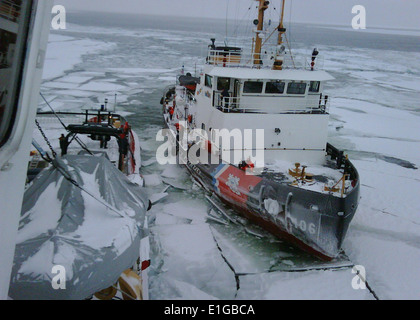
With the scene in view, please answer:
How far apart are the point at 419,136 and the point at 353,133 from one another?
2.83 meters

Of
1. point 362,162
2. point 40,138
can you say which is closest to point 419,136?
point 362,162

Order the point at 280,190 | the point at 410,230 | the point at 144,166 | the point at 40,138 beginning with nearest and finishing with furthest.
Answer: the point at 280,190, the point at 410,230, the point at 144,166, the point at 40,138

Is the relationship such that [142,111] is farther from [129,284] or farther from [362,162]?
[129,284]

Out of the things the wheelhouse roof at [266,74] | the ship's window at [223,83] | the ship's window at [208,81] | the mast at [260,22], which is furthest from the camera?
the ship's window at [208,81]

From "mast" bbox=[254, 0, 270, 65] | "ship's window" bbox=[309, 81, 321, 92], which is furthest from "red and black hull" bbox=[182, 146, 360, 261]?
"mast" bbox=[254, 0, 270, 65]

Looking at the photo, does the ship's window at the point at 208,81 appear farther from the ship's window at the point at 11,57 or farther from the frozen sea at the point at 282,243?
the ship's window at the point at 11,57

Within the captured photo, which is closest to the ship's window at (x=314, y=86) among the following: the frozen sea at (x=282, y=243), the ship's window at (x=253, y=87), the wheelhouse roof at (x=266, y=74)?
the wheelhouse roof at (x=266, y=74)

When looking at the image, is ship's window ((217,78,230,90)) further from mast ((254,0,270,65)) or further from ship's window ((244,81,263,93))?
mast ((254,0,270,65))

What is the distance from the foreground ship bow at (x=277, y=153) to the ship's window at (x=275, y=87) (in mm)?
25

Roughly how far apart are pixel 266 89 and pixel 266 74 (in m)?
0.41

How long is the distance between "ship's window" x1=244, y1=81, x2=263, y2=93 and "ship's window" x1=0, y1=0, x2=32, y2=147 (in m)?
8.11

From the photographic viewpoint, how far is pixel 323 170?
911 centimetres

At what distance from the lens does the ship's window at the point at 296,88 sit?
9961mm

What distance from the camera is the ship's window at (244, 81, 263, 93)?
32.0 ft
